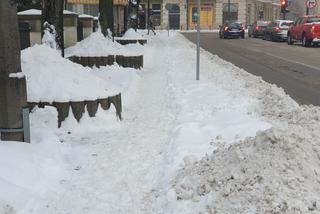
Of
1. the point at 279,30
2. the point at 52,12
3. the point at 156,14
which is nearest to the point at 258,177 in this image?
the point at 52,12

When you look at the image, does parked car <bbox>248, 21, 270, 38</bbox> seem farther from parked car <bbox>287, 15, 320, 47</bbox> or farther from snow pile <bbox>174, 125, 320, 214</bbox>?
snow pile <bbox>174, 125, 320, 214</bbox>

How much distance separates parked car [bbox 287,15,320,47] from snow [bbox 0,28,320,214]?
22165 mm

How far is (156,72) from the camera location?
51.5 feet

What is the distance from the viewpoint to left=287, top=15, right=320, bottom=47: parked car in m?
30.2

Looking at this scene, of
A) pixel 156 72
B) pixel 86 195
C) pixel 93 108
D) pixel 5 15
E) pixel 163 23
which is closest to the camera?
pixel 86 195

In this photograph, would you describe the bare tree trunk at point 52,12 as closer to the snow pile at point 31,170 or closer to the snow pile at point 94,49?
the snow pile at point 94,49

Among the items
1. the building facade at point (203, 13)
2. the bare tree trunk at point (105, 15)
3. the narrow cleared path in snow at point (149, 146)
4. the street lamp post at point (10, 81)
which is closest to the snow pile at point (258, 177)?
the narrow cleared path in snow at point (149, 146)

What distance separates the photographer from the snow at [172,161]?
451cm

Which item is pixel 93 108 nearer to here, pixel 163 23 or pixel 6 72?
pixel 6 72

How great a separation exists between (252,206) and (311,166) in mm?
922

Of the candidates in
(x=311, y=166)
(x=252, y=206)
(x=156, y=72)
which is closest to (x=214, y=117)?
(x=311, y=166)

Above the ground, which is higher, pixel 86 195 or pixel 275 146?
pixel 275 146

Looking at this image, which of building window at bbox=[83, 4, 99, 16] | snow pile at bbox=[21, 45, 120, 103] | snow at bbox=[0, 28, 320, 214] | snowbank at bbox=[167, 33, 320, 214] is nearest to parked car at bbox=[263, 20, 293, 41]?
building window at bbox=[83, 4, 99, 16]

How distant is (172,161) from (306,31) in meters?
26.9
